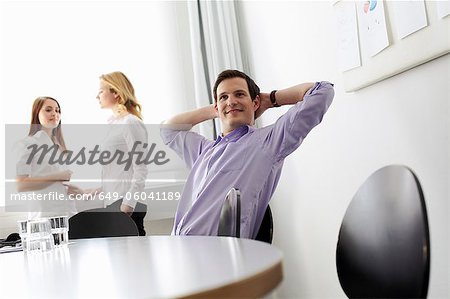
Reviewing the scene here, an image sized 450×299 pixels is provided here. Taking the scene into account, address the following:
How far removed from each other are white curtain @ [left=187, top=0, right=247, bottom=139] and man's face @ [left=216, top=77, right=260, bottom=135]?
0.87 metres

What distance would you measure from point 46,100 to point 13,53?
14.7 inches

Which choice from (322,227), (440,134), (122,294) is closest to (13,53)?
(322,227)

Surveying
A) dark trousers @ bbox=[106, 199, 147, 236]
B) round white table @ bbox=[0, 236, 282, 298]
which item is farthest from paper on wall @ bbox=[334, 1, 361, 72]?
dark trousers @ bbox=[106, 199, 147, 236]

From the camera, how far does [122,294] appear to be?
692 mm

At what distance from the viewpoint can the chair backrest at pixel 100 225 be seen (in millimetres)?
2154

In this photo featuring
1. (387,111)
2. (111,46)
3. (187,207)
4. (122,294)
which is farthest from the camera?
(111,46)

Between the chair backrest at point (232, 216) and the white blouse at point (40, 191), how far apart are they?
1.42m

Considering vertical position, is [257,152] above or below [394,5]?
below

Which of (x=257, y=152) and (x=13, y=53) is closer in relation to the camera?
(x=257, y=152)

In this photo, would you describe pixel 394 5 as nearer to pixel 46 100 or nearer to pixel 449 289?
pixel 449 289

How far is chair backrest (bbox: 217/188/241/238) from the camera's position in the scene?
1355 millimetres

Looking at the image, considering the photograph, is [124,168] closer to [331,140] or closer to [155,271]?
[331,140]

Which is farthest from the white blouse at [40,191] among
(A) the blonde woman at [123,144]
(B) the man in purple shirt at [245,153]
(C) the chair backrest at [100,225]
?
(B) the man in purple shirt at [245,153]

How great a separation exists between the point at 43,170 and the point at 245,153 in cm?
130
